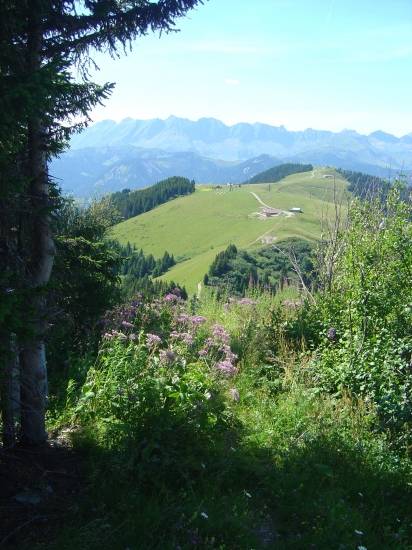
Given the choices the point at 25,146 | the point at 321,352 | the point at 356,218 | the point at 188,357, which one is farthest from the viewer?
the point at 356,218

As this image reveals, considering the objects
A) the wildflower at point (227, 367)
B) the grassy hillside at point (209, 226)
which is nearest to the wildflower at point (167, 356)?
the wildflower at point (227, 367)

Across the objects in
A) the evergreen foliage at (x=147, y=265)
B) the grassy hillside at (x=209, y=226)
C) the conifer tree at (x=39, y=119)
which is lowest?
the evergreen foliage at (x=147, y=265)

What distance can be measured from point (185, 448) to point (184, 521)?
0.94 metres

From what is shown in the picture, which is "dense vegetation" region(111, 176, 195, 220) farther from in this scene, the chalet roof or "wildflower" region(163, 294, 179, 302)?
"wildflower" region(163, 294, 179, 302)

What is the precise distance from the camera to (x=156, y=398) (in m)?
4.38

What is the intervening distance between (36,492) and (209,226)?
462ft

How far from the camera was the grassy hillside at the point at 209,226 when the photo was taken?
346ft

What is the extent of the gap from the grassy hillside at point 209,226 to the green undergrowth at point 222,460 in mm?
78691

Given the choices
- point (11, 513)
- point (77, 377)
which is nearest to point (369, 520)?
point (11, 513)

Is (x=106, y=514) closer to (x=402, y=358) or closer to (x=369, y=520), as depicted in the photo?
(x=369, y=520)

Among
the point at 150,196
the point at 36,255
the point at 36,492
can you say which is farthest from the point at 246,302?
the point at 150,196

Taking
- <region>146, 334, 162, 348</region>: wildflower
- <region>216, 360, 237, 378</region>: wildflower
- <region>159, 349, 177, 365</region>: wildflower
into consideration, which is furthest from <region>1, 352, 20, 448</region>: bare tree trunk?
<region>216, 360, 237, 378</region>: wildflower

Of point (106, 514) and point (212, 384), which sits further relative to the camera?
point (212, 384)

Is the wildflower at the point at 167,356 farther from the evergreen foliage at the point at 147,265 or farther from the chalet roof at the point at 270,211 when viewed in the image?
the chalet roof at the point at 270,211
